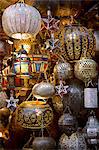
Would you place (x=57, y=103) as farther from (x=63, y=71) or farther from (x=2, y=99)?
(x=2, y=99)

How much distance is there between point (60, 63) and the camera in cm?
182

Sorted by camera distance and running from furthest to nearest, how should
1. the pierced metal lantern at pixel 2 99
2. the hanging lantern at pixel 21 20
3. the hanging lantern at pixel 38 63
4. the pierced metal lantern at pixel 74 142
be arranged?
the hanging lantern at pixel 38 63
the pierced metal lantern at pixel 74 142
the pierced metal lantern at pixel 2 99
the hanging lantern at pixel 21 20

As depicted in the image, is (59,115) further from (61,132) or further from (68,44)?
(68,44)

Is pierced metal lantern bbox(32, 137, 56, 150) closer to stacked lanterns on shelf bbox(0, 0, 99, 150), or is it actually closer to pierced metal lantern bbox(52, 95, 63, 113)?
stacked lanterns on shelf bbox(0, 0, 99, 150)

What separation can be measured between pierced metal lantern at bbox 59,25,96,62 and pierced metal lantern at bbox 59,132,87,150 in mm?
374

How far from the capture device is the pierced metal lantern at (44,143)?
5.93 feet

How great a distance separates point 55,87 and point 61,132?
27cm

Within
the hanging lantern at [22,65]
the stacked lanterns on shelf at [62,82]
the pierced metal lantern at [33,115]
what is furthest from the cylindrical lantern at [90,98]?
the hanging lantern at [22,65]

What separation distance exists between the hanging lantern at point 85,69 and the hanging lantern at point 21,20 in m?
0.32

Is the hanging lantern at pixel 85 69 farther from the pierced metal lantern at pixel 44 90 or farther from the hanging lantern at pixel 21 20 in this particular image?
the hanging lantern at pixel 21 20

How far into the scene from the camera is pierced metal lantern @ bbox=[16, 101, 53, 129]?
1798mm

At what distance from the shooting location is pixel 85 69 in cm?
173

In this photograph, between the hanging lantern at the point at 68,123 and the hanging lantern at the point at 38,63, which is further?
the hanging lantern at the point at 38,63

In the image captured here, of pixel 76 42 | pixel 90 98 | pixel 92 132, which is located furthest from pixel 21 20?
pixel 92 132
